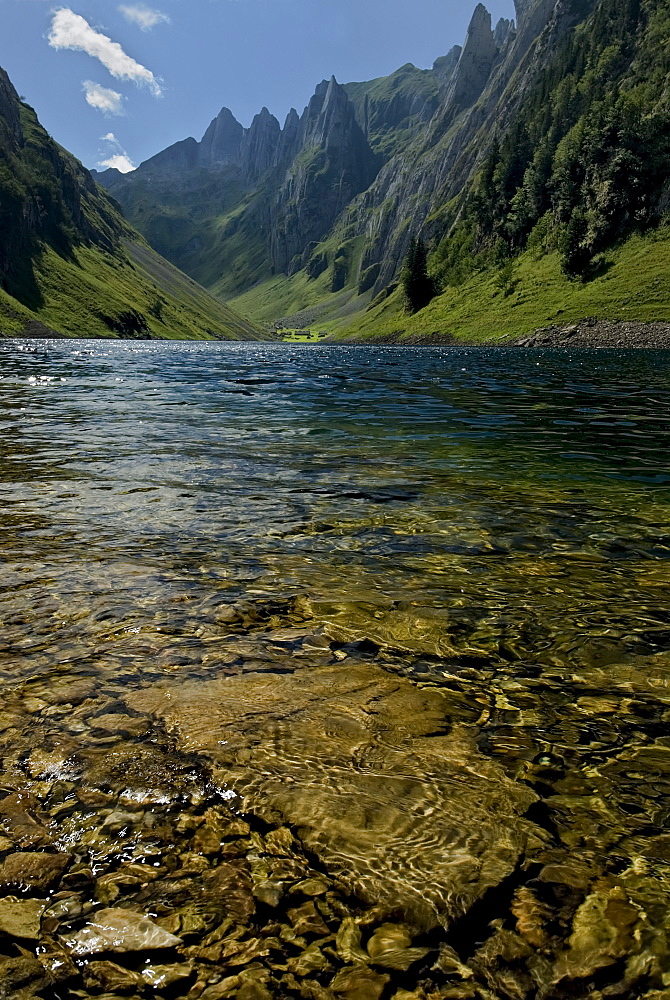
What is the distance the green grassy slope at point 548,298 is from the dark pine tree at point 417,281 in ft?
25.6

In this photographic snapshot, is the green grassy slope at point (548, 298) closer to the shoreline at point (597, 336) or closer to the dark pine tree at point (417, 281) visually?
the shoreline at point (597, 336)

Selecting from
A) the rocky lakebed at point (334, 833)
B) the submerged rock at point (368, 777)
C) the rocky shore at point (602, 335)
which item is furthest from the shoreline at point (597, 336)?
the submerged rock at point (368, 777)

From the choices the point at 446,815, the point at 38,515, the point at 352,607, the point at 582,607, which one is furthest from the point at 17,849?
the point at 38,515

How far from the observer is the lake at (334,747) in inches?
107

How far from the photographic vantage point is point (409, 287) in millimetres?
164500

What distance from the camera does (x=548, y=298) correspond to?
115 m

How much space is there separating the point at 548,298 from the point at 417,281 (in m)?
57.1

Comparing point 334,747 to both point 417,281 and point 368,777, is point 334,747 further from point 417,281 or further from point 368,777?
point 417,281

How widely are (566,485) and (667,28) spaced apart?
172 m

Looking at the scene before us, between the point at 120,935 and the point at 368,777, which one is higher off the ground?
the point at 120,935

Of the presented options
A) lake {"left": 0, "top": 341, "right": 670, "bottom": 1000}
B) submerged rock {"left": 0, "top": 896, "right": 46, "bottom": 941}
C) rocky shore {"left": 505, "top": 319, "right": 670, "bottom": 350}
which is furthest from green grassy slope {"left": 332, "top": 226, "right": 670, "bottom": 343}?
submerged rock {"left": 0, "top": 896, "right": 46, "bottom": 941}

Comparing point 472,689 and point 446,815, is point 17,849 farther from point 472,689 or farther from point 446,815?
point 472,689

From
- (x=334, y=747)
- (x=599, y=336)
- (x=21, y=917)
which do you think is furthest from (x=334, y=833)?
(x=599, y=336)

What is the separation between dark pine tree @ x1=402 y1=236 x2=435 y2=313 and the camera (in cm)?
16200
